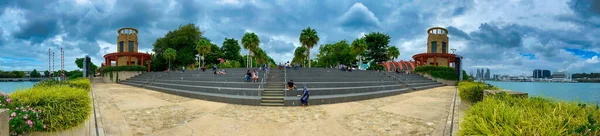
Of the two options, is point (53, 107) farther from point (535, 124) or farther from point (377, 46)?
point (377, 46)

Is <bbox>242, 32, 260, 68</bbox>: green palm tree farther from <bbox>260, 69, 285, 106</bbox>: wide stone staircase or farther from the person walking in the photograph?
the person walking

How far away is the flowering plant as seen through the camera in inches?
140

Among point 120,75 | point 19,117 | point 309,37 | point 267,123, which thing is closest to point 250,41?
point 309,37

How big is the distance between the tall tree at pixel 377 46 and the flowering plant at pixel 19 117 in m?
50.6

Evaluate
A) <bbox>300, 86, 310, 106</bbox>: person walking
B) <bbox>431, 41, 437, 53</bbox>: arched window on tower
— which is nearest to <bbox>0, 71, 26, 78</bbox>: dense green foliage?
<bbox>300, 86, 310, 106</bbox>: person walking

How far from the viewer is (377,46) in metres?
51.2

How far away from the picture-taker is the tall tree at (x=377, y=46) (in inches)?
2002

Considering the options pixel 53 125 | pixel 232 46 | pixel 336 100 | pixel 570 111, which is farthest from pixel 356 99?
pixel 232 46

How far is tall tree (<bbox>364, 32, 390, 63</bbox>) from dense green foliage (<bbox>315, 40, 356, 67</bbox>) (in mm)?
3757

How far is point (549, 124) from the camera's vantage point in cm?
322

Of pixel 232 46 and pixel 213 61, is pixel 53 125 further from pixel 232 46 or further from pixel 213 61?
pixel 232 46

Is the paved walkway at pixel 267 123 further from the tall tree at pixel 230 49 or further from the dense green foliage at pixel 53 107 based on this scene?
the tall tree at pixel 230 49

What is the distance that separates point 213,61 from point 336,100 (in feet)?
147

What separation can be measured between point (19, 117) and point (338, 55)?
52277 mm
